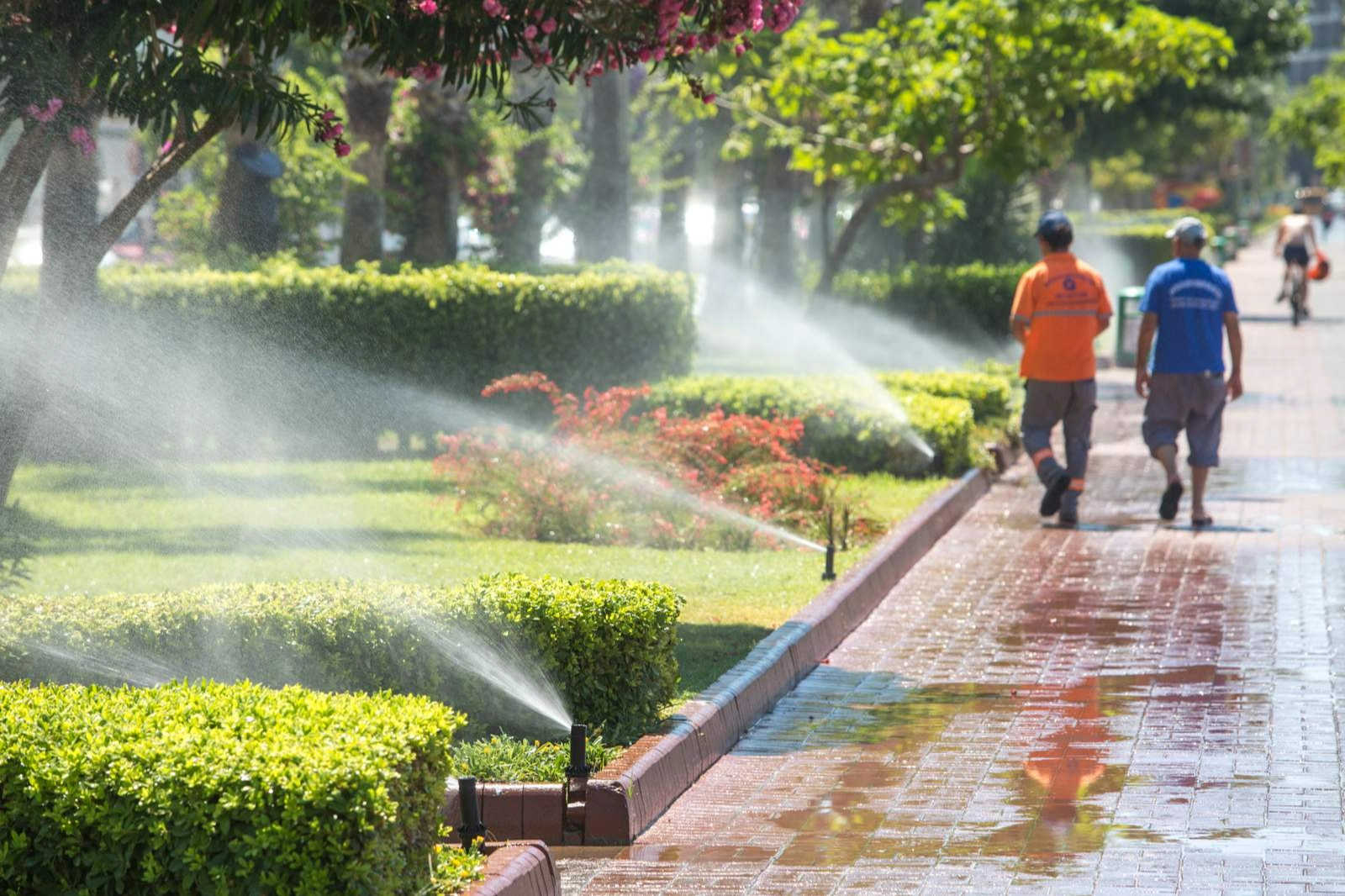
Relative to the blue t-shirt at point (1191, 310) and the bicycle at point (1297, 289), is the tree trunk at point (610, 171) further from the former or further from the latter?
the bicycle at point (1297, 289)

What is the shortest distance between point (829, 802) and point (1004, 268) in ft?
62.0

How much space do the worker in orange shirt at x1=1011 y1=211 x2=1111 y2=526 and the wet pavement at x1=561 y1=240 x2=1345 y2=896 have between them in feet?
1.08

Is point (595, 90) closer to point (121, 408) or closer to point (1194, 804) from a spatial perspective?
point (121, 408)

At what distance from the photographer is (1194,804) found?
20.1ft

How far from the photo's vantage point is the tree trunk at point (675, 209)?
4038cm

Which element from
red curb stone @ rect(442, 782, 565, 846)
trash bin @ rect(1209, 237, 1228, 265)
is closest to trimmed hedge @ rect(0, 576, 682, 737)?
red curb stone @ rect(442, 782, 565, 846)

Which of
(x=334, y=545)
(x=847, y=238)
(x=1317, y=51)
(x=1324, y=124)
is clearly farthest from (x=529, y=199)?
(x=1317, y=51)

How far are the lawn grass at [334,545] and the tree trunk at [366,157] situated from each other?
16.1 ft

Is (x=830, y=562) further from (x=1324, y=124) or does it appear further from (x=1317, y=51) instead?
(x=1317, y=51)

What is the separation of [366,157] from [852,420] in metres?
6.54

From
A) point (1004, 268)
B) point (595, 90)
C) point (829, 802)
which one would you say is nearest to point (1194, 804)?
point (829, 802)

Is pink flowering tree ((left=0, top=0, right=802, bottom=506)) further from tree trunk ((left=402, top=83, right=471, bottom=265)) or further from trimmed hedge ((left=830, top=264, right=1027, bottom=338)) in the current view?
trimmed hedge ((left=830, top=264, right=1027, bottom=338))

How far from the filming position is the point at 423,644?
6777 millimetres

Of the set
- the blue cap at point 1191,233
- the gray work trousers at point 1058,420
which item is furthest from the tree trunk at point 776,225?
the blue cap at point 1191,233
